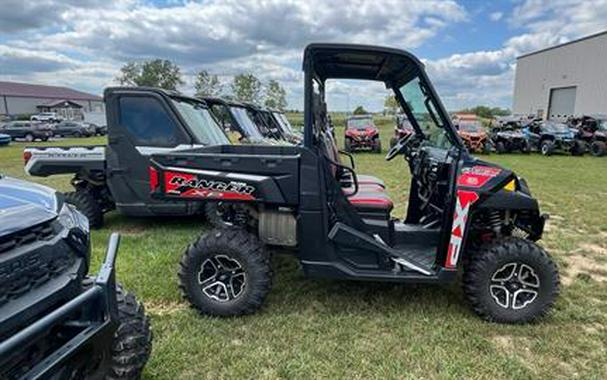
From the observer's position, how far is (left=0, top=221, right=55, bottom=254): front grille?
5.29 ft

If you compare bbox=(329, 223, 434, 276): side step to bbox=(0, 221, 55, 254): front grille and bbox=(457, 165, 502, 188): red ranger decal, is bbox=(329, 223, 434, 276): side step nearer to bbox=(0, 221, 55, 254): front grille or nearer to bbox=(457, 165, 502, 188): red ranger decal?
bbox=(457, 165, 502, 188): red ranger decal

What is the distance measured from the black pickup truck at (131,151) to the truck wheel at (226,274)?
8.06 ft

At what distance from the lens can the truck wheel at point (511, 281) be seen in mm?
3254

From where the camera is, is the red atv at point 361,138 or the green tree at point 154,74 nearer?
the red atv at point 361,138

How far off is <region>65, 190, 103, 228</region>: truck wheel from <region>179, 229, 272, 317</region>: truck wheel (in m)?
3.16

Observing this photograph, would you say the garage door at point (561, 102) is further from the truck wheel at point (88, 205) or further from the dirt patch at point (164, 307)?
the dirt patch at point (164, 307)

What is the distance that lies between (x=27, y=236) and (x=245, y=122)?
8.64 m

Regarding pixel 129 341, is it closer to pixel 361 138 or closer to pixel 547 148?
pixel 361 138

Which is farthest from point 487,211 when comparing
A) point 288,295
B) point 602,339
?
point 288,295

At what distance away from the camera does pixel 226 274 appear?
3.44 metres

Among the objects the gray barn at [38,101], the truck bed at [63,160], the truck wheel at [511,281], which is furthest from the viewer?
the gray barn at [38,101]

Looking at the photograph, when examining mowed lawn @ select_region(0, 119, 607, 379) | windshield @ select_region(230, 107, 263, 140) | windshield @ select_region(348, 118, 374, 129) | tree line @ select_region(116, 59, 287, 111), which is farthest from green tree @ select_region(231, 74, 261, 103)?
mowed lawn @ select_region(0, 119, 607, 379)

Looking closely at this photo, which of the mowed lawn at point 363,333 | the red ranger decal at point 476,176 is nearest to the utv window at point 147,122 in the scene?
the mowed lawn at point 363,333

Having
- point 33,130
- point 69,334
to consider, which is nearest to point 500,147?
point 69,334
